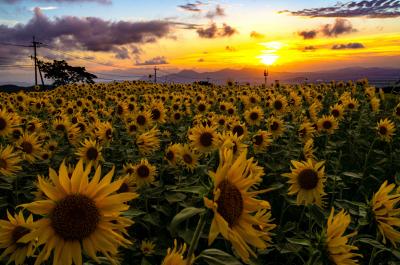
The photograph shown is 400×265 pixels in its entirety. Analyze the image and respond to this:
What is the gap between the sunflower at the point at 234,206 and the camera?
82.3 inches

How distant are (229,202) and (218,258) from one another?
1.05ft

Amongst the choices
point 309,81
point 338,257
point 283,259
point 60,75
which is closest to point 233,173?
point 338,257

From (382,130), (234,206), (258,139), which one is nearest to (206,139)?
(258,139)

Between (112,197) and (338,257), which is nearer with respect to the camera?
(112,197)

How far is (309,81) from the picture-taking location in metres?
27.2

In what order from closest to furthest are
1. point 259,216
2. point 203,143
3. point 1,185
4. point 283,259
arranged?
1. point 259,216
2. point 1,185
3. point 283,259
4. point 203,143

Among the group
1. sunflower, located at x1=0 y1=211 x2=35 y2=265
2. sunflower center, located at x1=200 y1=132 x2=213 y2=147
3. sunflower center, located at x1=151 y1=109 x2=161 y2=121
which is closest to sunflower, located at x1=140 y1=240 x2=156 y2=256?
sunflower, located at x1=0 y1=211 x2=35 y2=265

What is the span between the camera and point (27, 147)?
21.7ft

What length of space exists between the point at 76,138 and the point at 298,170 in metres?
→ 5.39

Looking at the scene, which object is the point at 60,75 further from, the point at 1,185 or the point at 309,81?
the point at 1,185

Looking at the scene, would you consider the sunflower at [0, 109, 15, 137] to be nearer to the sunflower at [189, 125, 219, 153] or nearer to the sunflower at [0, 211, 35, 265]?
Answer: the sunflower at [189, 125, 219, 153]

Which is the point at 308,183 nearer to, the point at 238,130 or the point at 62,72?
the point at 238,130

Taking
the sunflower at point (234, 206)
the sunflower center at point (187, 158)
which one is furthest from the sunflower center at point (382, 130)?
the sunflower at point (234, 206)

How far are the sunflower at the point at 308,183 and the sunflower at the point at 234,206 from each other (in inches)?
104
